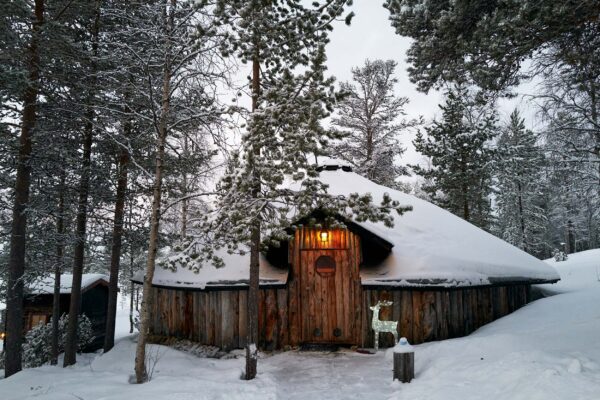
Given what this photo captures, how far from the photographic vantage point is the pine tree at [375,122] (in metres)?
20.4

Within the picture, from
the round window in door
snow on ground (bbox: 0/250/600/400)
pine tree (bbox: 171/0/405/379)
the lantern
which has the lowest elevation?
snow on ground (bbox: 0/250/600/400)

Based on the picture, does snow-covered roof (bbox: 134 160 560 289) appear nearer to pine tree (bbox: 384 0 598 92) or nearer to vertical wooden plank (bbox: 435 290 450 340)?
vertical wooden plank (bbox: 435 290 450 340)

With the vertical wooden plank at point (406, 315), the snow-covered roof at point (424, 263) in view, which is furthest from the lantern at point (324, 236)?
the vertical wooden plank at point (406, 315)

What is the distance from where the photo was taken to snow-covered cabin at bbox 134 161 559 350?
9.46 metres

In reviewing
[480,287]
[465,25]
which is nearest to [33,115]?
[465,25]

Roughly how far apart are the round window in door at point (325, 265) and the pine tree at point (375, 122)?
34.6 ft

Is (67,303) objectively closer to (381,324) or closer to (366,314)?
(366,314)

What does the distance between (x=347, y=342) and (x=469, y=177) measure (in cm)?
1214

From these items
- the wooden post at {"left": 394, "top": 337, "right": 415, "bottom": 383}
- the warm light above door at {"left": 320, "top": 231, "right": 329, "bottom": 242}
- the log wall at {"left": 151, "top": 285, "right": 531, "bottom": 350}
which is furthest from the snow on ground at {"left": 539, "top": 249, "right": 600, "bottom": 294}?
the wooden post at {"left": 394, "top": 337, "right": 415, "bottom": 383}

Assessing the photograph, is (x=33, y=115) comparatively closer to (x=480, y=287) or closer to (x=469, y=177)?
(x=480, y=287)

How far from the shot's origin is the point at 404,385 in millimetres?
6344

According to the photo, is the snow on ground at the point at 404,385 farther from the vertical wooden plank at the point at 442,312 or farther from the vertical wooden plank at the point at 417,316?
the vertical wooden plank at the point at 442,312

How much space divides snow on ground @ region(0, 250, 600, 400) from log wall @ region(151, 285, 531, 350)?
2.23 feet

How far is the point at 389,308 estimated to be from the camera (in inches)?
376
